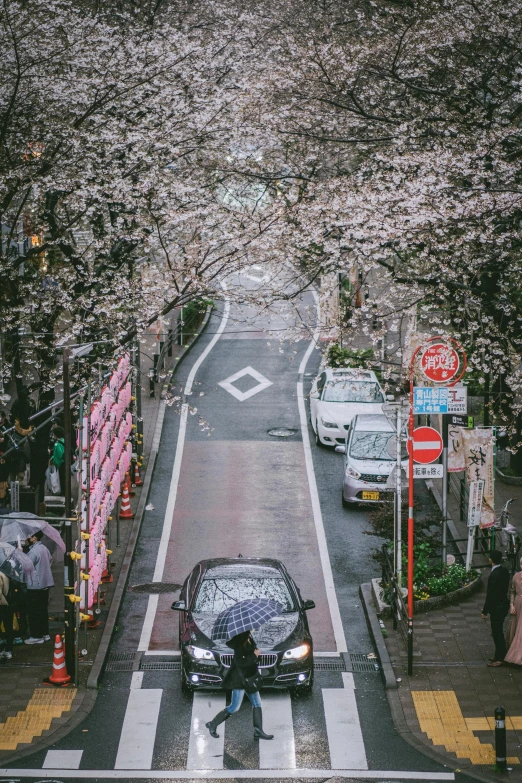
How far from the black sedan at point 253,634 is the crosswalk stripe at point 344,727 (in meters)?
0.49

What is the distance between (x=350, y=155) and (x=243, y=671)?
17.6 m

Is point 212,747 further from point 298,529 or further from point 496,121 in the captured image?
point 496,121

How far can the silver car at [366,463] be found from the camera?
21.9 m

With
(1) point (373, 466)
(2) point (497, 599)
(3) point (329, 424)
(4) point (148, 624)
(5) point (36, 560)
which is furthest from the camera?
(3) point (329, 424)

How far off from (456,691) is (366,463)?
30.4 feet

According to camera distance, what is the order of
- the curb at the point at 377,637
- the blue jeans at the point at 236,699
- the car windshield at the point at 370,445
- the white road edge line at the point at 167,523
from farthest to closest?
the car windshield at the point at 370,445 < the white road edge line at the point at 167,523 < the curb at the point at 377,637 < the blue jeans at the point at 236,699

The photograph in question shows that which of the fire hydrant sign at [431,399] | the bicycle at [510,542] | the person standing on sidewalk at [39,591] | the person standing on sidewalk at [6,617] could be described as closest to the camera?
the person standing on sidewalk at [6,617]

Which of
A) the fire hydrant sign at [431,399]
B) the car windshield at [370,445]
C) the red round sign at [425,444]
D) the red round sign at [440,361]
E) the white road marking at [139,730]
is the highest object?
the red round sign at [440,361]

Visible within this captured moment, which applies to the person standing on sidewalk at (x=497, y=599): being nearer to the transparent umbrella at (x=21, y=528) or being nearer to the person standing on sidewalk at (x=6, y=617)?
the transparent umbrella at (x=21, y=528)

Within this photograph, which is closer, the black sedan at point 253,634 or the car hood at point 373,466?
the black sedan at point 253,634

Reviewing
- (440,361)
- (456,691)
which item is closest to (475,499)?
(440,361)

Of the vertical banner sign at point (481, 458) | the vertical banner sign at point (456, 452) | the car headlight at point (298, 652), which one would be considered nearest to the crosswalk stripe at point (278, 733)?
the car headlight at point (298, 652)

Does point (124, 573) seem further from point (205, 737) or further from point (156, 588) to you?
point (205, 737)

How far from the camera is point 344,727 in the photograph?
1243 centimetres
